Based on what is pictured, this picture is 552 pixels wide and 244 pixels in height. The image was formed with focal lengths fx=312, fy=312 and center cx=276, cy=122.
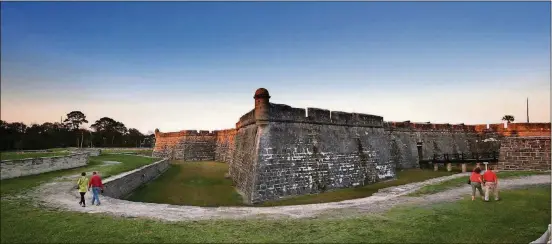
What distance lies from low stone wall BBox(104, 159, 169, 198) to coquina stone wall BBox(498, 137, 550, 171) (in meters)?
20.9

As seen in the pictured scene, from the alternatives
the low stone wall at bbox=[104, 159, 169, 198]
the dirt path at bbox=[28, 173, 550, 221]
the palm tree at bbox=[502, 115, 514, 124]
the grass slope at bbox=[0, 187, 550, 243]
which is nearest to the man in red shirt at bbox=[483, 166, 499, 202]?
the dirt path at bbox=[28, 173, 550, 221]

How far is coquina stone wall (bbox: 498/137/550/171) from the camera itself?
17828 mm

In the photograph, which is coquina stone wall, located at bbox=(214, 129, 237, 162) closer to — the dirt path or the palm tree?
the dirt path

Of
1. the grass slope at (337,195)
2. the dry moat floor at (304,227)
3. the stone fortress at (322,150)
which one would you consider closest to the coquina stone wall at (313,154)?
the stone fortress at (322,150)

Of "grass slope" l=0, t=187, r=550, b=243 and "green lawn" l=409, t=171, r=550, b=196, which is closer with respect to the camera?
"grass slope" l=0, t=187, r=550, b=243

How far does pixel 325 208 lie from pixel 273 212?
1603mm

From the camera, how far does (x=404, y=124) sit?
1067 inches

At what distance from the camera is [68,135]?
Answer: 4731cm

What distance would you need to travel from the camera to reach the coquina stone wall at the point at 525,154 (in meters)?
17.8

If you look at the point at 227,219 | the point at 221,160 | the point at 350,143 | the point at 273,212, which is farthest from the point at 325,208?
the point at 221,160

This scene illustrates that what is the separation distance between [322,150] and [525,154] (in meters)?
12.6

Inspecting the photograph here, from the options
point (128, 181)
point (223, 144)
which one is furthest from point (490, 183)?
point (223, 144)

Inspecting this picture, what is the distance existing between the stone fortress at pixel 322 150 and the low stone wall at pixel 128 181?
16.1 feet

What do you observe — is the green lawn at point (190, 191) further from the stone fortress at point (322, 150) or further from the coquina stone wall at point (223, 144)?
the coquina stone wall at point (223, 144)
